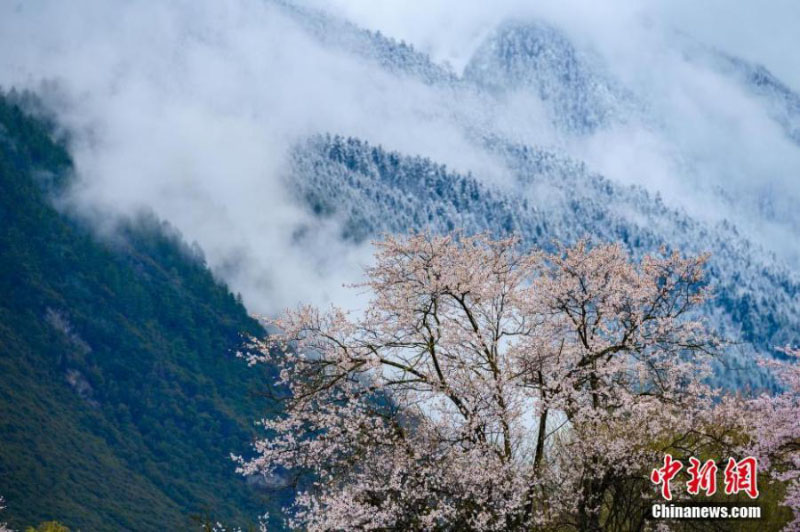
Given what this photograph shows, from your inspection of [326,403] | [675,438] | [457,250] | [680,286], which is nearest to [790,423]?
[675,438]

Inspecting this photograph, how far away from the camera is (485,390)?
22.7 metres

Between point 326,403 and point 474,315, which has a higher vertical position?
point 474,315

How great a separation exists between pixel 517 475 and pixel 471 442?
1395 mm

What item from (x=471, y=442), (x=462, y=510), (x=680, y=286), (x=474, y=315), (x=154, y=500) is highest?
(x=154, y=500)

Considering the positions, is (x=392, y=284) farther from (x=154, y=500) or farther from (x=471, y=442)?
(x=154, y=500)

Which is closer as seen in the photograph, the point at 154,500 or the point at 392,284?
the point at 392,284

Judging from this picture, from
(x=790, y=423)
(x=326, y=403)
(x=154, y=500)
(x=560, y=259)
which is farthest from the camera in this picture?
(x=154, y=500)

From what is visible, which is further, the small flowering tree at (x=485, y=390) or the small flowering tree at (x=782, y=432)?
the small flowering tree at (x=485, y=390)

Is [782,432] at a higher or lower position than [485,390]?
lower

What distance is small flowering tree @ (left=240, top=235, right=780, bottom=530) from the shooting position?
22.5m

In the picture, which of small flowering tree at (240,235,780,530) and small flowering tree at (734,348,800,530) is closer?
small flowering tree at (734,348,800,530)

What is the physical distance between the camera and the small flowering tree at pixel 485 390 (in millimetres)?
22484

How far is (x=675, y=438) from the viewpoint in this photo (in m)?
24.0

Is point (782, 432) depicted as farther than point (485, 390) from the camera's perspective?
No
